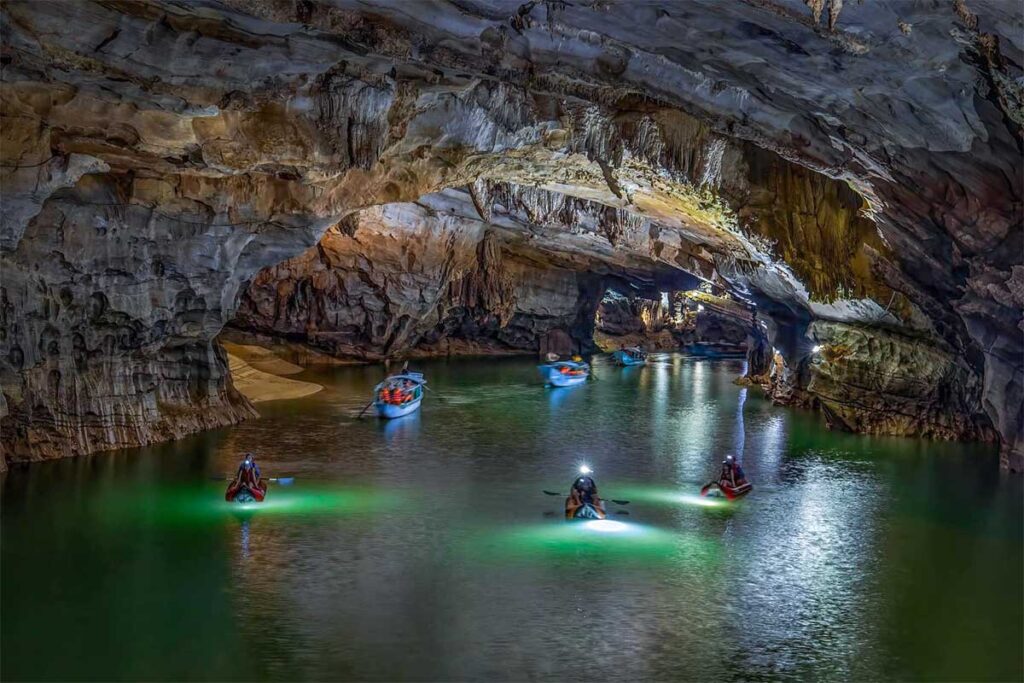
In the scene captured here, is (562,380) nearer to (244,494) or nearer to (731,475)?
(731,475)

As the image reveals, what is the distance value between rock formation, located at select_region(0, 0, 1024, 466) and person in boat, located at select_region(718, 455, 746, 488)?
5982 millimetres

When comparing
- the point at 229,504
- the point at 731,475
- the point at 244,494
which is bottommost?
the point at 229,504

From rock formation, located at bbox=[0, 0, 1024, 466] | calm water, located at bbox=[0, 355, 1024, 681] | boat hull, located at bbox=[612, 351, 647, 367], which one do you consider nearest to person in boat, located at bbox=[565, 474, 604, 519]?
calm water, located at bbox=[0, 355, 1024, 681]

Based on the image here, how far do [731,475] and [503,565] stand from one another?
7.40 meters

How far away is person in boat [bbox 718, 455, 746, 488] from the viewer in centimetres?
2075

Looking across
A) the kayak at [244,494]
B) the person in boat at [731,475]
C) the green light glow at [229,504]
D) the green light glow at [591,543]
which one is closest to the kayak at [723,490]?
the person in boat at [731,475]

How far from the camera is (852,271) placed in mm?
25125

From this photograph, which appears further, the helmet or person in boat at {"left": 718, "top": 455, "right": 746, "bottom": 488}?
person in boat at {"left": 718, "top": 455, "right": 746, "bottom": 488}

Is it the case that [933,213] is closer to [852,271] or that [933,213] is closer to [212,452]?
[852,271]

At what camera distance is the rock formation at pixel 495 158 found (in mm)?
14219

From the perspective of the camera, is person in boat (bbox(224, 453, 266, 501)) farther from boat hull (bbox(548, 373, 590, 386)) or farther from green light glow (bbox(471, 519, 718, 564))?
boat hull (bbox(548, 373, 590, 386))

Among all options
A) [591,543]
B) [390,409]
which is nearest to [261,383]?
[390,409]

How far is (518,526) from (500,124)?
8.34 m

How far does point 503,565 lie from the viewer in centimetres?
1545
